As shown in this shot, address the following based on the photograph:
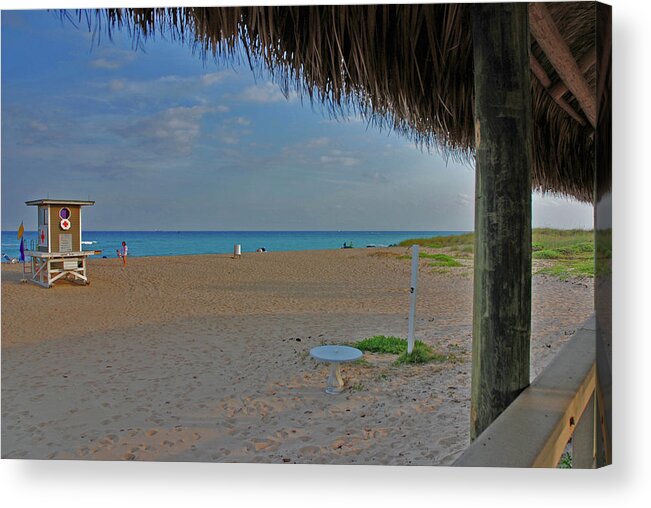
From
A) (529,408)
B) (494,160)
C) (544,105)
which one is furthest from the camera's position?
(544,105)

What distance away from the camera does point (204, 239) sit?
257 cm

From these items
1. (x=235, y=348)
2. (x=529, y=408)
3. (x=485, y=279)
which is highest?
(x=485, y=279)

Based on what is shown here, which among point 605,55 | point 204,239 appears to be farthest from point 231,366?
point 605,55

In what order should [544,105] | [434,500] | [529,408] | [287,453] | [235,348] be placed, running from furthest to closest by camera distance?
1. [235,348]
2. [544,105]
3. [287,453]
4. [434,500]
5. [529,408]

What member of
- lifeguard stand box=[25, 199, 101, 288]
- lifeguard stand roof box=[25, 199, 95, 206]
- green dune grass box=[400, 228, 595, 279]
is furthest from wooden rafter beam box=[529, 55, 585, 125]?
lifeguard stand box=[25, 199, 101, 288]

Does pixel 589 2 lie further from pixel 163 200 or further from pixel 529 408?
pixel 163 200

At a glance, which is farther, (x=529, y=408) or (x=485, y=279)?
(x=485, y=279)

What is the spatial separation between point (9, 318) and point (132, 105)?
1089mm

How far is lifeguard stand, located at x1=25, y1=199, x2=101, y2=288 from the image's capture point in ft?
7.31

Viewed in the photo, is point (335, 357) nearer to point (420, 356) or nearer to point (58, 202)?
point (420, 356)

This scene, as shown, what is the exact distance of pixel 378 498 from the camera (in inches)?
65.8

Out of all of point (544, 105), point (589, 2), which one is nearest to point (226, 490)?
point (544, 105)

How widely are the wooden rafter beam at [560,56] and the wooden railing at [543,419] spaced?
958 millimetres

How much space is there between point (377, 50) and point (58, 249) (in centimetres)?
283
